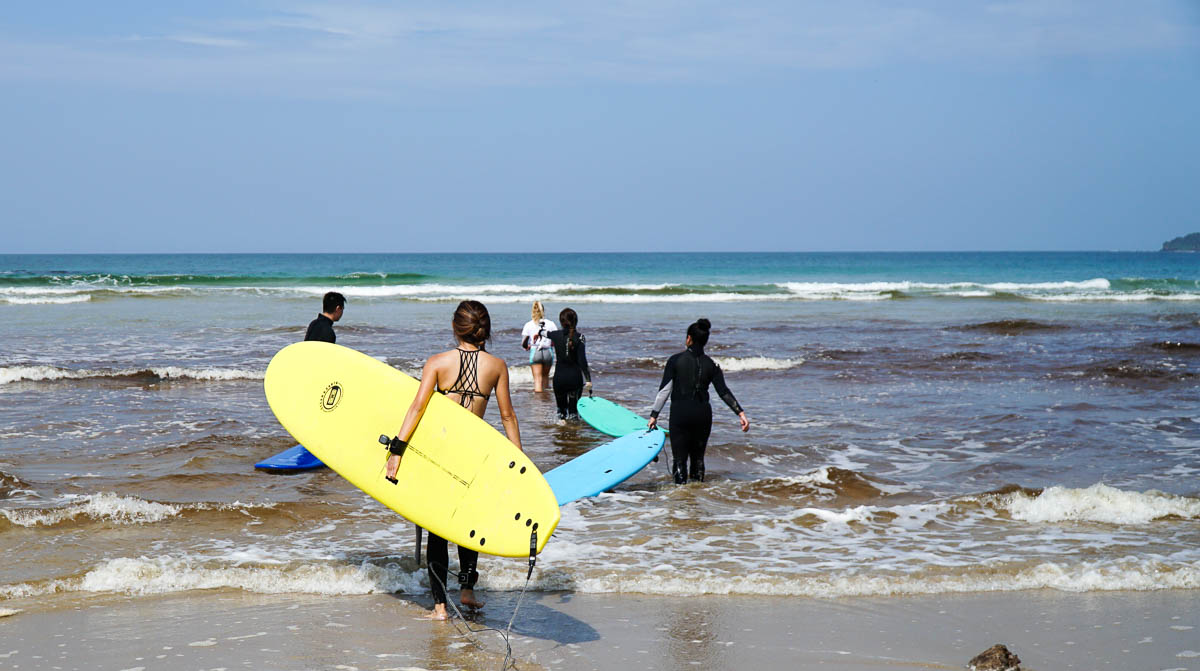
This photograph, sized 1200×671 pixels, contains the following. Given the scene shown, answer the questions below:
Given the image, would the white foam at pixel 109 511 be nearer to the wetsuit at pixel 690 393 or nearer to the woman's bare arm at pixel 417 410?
the woman's bare arm at pixel 417 410

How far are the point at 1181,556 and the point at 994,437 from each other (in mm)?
4420

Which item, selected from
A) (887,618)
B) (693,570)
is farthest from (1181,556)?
(693,570)

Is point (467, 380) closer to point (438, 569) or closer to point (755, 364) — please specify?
point (438, 569)

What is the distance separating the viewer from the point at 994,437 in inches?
419

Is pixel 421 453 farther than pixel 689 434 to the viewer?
No

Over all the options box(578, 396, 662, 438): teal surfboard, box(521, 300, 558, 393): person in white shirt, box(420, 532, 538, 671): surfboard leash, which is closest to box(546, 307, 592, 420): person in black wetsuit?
box(578, 396, 662, 438): teal surfboard

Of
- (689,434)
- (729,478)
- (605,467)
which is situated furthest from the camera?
(729,478)

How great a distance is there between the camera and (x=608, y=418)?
10.5 metres

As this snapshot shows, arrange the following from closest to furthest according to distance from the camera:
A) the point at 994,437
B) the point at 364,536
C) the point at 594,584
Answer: the point at 594,584 → the point at 364,536 → the point at 994,437

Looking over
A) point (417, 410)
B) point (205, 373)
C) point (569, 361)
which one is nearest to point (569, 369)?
point (569, 361)

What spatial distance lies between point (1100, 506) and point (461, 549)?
17.2 feet

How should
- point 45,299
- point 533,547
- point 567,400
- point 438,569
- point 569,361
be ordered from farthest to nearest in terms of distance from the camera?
point 45,299, point 567,400, point 569,361, point 438,569, point 533,547

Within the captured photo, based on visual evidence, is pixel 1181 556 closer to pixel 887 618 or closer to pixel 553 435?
pixel 887 618

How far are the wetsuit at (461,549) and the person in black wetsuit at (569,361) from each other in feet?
18.5
